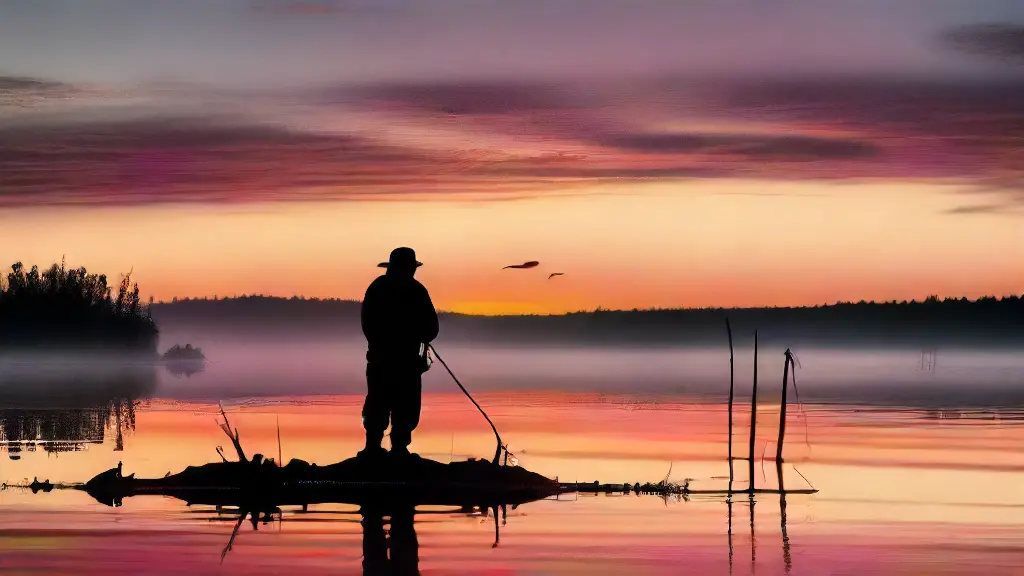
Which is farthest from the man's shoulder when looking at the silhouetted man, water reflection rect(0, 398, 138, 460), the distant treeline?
the distant treeline

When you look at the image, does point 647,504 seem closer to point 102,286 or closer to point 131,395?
point 131,395

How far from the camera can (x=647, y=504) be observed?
61.7ft

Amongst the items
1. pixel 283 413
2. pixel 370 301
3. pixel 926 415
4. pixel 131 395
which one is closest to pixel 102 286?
pixel 131 395

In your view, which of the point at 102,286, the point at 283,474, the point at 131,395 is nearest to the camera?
the point at 283,474

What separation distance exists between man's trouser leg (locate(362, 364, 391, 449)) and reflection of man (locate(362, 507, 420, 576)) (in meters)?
2.30

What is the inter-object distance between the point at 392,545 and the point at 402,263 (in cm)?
549

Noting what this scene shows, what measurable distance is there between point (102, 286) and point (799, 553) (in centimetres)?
10419

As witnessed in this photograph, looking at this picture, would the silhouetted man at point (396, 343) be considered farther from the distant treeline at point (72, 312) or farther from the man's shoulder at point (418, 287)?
the distant treeline at point (72, 312)

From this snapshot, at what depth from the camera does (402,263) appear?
19.5 metres

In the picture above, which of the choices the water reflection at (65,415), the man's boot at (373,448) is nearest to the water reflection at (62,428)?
the water reflection at (65,415)

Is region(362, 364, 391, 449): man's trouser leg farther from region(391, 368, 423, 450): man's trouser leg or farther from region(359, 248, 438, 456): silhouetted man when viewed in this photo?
region(391, 368, 423, 450): man's trouser leg

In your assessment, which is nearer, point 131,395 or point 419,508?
point 419,508

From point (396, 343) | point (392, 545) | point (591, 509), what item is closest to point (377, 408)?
point (396, 343)

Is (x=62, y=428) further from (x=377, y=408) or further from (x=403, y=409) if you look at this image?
(x=403, y=409)
